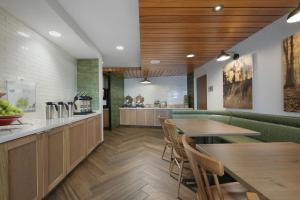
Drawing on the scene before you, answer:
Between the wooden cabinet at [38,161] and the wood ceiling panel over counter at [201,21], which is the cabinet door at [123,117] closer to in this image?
the wood ceiling panel over counter at [201,21]

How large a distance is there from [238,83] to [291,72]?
1283mm

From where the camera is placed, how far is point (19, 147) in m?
1.54

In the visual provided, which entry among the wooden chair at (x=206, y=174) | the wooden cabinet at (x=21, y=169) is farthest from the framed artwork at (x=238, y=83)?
the wooden cabinet at (x=21, y=169)

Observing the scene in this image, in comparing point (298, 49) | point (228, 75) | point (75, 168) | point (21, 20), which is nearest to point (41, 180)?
point (75, 168)

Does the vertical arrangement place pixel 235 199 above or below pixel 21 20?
below

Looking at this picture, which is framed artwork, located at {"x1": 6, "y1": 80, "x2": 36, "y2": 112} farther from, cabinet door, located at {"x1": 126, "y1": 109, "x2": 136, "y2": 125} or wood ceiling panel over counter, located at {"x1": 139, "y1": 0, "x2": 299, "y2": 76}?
cabinet door, located at {"x1": 126, "y1": 109, "x2": 136, "y2": 125}

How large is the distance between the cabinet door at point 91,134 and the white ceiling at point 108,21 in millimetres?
1703

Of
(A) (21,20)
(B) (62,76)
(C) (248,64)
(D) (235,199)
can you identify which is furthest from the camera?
(B) (62,76)

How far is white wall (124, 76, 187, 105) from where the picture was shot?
315 inches

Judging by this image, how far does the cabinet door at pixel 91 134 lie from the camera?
11.6ft

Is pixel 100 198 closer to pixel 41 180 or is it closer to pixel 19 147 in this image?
pixel 41 180

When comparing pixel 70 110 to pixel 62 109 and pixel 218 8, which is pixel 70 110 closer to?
pixel 62 109

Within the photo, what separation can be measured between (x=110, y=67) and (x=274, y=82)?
4961mm

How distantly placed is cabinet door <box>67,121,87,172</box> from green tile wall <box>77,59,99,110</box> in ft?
4.30
